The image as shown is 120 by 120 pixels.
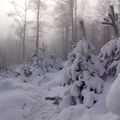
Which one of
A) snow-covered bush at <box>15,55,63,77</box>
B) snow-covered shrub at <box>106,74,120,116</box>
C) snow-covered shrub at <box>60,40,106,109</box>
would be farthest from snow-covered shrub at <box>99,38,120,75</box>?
snow-covered bush at <box>15,55,63,77</box>

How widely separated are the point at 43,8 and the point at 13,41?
39.2 m

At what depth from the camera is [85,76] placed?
26.3ft

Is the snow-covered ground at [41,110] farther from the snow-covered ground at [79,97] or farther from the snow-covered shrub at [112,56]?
the snow-covered shrub at [112,56]

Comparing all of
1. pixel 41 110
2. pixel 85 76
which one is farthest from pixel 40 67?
pixel 85 76

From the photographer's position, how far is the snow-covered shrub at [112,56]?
7.89m

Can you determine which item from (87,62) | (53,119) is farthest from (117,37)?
(53,119)

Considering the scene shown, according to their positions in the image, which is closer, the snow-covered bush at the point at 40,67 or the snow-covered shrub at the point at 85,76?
the snow-covered shrub at the point at 85,76

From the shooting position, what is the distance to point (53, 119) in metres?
7.25

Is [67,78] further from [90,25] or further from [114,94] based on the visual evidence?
[90,25]

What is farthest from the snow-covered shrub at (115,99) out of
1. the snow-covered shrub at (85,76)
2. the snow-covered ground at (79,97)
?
the snow-covered shrub at (85,76)

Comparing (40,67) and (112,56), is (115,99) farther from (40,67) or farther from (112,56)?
(40,67)

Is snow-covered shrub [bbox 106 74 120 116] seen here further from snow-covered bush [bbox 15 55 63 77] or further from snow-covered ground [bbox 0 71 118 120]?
snow-covered bush [bbox 15 55 63 77]

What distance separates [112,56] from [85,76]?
3.27 ft

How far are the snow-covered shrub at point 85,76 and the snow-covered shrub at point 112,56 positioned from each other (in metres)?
0.20
